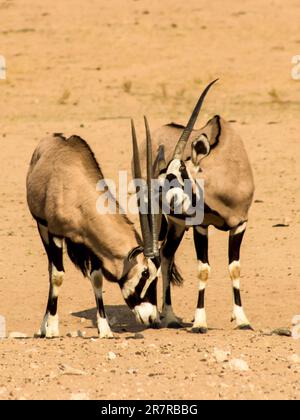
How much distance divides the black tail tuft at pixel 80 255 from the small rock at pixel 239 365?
2258 mm

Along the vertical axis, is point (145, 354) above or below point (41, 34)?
below

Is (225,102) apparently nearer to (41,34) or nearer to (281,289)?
(41,34)

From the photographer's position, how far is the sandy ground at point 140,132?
808 cm

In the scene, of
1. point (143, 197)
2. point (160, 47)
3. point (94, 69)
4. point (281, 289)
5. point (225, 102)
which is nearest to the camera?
point (143, 197)

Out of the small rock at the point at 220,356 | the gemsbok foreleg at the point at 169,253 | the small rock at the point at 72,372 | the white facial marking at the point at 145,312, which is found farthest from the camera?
the gemsbok foreleg at the point at 169,253

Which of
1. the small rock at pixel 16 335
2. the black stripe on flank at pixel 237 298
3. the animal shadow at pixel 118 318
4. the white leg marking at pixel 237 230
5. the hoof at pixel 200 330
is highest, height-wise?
the white leg marking at pixel 237 230

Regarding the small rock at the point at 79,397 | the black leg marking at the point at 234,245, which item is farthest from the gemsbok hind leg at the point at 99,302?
the small rock at the point at 79,397

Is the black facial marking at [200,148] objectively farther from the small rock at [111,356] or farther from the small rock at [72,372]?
the small rock at [72,372]

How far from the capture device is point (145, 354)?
8594mm

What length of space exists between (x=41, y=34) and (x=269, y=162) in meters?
10.9

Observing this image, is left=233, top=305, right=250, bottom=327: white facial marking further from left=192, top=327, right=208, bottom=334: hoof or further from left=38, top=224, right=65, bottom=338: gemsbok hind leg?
left=38, top=224, right=65, bottom=338: gemsbok hind leg
